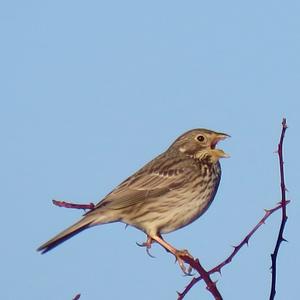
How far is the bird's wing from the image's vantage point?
8320mm

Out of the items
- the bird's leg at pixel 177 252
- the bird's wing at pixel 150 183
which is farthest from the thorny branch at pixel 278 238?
the bird's wing at pixel 150 183

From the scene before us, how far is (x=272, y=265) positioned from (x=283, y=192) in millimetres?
452

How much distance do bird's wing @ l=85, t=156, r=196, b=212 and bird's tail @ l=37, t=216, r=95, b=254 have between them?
0.51m

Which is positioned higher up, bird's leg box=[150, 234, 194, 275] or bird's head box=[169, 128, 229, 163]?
bird's head box=[169, 128, 229, 163]

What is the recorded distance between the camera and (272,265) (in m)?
4.46

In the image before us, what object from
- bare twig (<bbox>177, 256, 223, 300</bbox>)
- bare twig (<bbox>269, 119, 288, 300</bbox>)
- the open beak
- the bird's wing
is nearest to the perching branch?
bare twig (<bbox>269, 119, 288, 300</bbox>)

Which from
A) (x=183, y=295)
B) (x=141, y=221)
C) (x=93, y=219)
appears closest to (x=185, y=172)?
(x=141, y=221)

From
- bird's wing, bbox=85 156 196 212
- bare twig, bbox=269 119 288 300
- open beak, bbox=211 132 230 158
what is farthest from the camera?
open beak, bbox=211 132 230 158

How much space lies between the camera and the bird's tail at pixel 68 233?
676 centimetres

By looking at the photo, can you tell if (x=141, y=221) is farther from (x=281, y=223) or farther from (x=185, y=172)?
(x=281, y=223)

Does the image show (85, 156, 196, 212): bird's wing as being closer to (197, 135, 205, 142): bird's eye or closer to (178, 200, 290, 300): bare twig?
(197, 135, 205, 142): bird's eye

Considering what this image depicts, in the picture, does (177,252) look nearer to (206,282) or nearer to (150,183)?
(150,183)

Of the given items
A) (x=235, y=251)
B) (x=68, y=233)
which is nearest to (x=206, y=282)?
(x=235, y=251)

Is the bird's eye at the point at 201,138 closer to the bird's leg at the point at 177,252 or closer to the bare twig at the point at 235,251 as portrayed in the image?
the bird's leg at the point at 177,252
